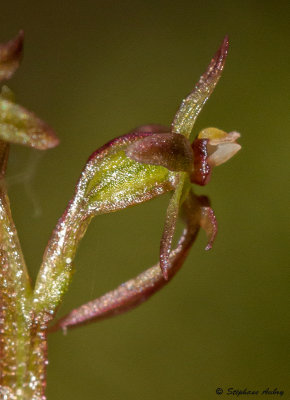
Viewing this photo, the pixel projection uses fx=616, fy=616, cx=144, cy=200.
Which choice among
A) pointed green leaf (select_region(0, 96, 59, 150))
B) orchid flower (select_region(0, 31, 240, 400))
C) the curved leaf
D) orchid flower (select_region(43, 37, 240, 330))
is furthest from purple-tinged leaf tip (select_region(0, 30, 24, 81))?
the curved leaf

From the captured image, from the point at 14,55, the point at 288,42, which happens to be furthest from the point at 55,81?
the point at 14,55

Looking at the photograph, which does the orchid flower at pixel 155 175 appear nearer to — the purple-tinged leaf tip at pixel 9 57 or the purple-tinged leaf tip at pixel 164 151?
the purple-tinged leaf tip at pixel 164 151

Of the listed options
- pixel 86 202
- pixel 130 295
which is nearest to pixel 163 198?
pixel 130 295

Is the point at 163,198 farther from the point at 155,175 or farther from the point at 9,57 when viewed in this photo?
the point at 9,57

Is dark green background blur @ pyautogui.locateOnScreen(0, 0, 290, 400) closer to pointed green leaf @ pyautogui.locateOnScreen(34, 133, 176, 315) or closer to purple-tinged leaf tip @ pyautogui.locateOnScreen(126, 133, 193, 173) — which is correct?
pointed green leaf @ pyautogui.locateOnScreen(34, 133, 176, 315)

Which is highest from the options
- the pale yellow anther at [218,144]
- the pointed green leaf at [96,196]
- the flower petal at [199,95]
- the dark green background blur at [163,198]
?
the flower petal at [199,95]

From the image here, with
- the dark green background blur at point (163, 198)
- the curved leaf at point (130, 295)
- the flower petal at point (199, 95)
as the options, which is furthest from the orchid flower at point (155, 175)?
the dark green background blur at point (163, 198)

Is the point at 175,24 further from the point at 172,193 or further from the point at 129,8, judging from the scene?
the point at 172,193
